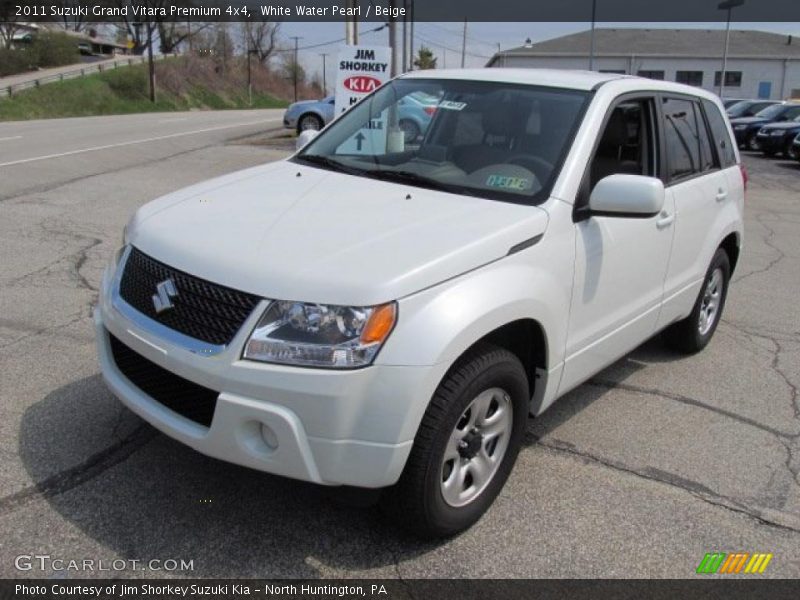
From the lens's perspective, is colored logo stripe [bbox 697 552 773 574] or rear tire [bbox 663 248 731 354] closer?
colored logo stripe [bbox 697 552 773 574]

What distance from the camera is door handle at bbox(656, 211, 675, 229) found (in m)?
4.18

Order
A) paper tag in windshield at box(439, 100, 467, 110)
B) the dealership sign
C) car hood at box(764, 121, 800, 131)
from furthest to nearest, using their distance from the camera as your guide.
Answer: car hood at box(764, 121, 800, 131), the dealership sign, paper tag in windshield at box(439, 100, 467, 110)

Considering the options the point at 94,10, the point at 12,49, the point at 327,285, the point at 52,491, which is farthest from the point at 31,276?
the point at 94,10

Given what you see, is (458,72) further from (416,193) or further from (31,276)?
(31,276)

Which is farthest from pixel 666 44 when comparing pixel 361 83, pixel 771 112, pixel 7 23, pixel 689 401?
pixel 689 401

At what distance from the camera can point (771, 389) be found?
192 inches

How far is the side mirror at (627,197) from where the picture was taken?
3.36 metres

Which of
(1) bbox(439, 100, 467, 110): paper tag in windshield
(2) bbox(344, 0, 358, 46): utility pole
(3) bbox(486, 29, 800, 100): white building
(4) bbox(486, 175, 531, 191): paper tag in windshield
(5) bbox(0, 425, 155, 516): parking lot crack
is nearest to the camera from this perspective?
(5) bbox(0, 425, 155, 516): parking lot crack

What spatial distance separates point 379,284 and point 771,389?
11.0 feet

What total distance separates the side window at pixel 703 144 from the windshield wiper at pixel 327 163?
237 cm

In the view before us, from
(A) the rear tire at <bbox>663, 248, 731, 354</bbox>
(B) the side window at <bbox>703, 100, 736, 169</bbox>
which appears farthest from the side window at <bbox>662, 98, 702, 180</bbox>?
(A) the rear tire at <bbox>663, 248, 731, 354</bbox>

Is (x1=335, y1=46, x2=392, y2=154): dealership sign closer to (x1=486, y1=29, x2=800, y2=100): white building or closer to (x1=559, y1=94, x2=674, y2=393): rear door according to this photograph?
(x1=559, y1=94, x2=674, y2=393): rear door

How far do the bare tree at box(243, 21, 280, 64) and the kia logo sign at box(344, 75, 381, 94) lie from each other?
265 feet

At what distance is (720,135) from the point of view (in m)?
5.30
